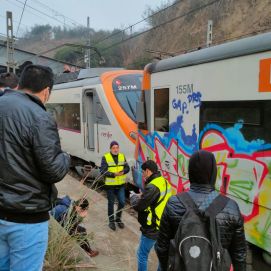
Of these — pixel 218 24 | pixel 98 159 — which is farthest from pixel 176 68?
pixel 218 24

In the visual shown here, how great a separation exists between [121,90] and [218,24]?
88.1 feet

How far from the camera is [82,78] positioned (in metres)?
12.2

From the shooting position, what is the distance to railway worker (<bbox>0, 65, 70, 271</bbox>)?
7.98ft

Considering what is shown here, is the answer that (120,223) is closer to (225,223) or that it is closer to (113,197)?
(113,197)

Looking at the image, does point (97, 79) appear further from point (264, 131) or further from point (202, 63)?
point (264, 131)

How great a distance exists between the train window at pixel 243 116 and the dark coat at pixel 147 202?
1.19 m

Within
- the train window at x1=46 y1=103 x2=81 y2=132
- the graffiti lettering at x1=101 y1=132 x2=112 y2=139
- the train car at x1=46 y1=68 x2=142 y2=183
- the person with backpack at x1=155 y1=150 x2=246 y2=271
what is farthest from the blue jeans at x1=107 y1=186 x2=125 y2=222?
the train window at x1=46 y1=103 x2=81 y2=132

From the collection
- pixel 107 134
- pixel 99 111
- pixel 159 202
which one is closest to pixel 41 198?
pixel 159 202

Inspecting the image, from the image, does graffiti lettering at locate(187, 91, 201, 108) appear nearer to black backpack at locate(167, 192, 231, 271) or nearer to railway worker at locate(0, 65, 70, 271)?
black backpack at locate(167, 192, 231, 271)

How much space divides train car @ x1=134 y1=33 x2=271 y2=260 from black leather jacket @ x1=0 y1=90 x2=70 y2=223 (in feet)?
8.71

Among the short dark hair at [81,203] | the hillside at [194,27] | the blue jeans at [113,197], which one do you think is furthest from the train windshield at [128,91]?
the hillside at [194,27]

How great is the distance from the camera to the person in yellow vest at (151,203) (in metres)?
4.24

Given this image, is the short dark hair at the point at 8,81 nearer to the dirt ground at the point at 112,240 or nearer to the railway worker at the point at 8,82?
the railway worker at the point at 8,82

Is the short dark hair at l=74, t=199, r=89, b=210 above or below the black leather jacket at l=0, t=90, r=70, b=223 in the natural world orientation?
below
